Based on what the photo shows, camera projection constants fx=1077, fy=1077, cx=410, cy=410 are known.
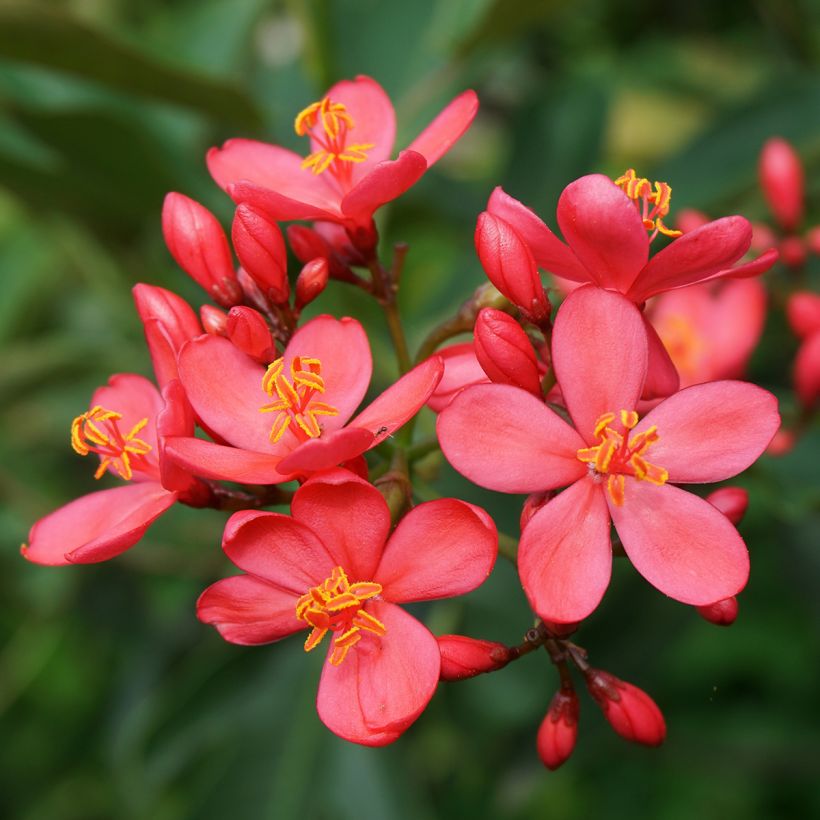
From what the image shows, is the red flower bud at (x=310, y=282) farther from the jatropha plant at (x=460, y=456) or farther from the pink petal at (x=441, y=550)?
the pink petal at (x=441, y=550)

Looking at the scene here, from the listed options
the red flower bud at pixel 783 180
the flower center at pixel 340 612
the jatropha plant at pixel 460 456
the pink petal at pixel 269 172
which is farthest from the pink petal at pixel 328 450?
the red flower bud at pixel 783 180

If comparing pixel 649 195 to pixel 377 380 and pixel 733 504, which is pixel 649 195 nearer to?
pixel 733 504

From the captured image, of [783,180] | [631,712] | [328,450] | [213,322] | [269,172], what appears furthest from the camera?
[783,180]

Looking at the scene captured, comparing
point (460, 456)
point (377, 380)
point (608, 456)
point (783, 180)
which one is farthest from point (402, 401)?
point (783, 180)

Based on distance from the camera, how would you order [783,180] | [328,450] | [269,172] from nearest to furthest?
1. [328,450]
2. [269,172]
3. [783,180]

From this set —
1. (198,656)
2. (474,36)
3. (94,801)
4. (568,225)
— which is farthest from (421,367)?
(94,801)

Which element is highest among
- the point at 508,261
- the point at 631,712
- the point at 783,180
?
the point at 508,261

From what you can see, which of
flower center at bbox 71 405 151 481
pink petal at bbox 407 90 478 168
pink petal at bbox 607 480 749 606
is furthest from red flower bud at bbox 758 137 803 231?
flower center at bbox 71 405 151 481
